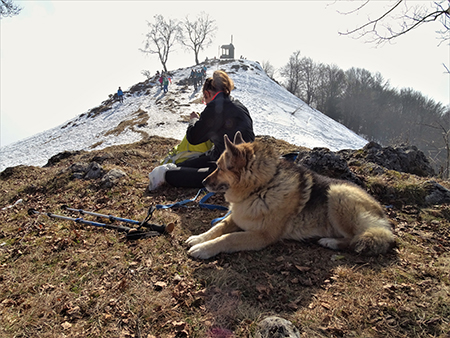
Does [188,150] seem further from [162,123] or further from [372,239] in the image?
[162,123]

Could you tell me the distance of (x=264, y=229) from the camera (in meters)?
3.51

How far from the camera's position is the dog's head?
3.50m

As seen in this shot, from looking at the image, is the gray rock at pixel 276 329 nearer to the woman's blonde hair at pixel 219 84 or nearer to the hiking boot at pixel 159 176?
the woman's blonde hair at pixel 219 84

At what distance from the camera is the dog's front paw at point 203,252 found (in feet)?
10.7

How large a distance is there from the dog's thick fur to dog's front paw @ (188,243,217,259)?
0.02m

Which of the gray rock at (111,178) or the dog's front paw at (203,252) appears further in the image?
the gray rock at (111,178)

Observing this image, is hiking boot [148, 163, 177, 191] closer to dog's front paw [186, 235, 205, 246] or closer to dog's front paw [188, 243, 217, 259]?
dog's front paw [186, 235, 205, 246]

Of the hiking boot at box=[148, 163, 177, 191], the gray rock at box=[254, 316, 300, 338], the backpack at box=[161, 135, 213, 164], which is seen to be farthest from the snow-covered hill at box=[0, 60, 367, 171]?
the gray rock at box=[254, 316, 300, 338]

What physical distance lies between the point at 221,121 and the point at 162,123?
70.4ft

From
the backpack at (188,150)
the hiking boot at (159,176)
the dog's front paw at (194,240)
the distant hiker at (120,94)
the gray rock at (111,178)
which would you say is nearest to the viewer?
the dog's front paw at (194,240)

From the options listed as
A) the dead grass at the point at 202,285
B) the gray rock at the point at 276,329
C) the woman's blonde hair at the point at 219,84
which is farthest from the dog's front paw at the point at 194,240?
the woman's blonde hair at the point at 219,84

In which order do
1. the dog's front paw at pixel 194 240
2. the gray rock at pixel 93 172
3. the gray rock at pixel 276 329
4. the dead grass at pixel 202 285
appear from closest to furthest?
the gray rock at pixel 276 329 < the dead grass at pixel 202 285 < the dog's front paw at pixel 194 240 < the gray rock at pixel 93 172

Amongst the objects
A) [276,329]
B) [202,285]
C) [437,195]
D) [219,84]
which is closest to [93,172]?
[219,84]

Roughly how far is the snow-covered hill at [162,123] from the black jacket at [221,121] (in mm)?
15582
